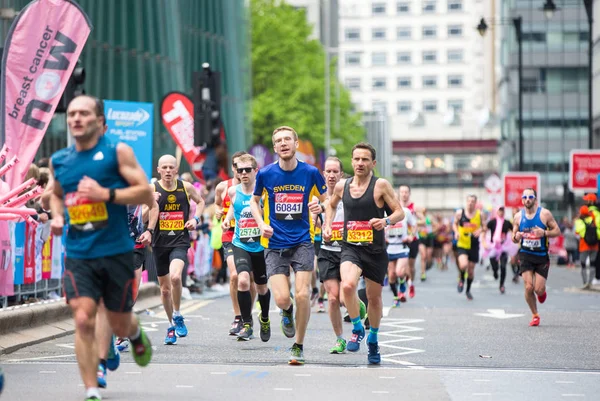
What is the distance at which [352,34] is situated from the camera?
173 meters

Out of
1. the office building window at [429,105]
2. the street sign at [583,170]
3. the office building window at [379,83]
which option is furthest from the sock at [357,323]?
the office building window at [379,83]

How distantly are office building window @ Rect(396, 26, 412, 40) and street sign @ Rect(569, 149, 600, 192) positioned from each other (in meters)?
140

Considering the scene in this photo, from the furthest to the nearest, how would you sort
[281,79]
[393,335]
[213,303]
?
1. [281,79]
2. [213,303]
3. [393,335]

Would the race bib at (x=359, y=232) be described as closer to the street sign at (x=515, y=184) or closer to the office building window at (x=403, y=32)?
the street sign at (x=515, y=184)

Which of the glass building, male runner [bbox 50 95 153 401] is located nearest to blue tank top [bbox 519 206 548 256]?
male runner [bbox 50 95 153 401]

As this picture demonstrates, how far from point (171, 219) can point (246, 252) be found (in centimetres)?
84

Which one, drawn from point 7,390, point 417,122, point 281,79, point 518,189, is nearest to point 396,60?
point 417,122

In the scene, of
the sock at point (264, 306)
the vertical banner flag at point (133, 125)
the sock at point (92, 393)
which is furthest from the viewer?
the vertical banner flag at point (133, 125)

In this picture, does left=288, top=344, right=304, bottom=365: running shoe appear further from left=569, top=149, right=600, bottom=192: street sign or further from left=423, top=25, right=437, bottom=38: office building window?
left=423, top=25, right=437, bottom=38: office building window

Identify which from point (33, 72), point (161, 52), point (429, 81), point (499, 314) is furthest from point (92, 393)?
point (429, 81)

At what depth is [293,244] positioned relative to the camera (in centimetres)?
1166

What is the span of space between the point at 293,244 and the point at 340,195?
2.45 ft

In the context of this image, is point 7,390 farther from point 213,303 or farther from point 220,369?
point 213,303

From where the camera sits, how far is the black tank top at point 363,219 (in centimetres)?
1155
